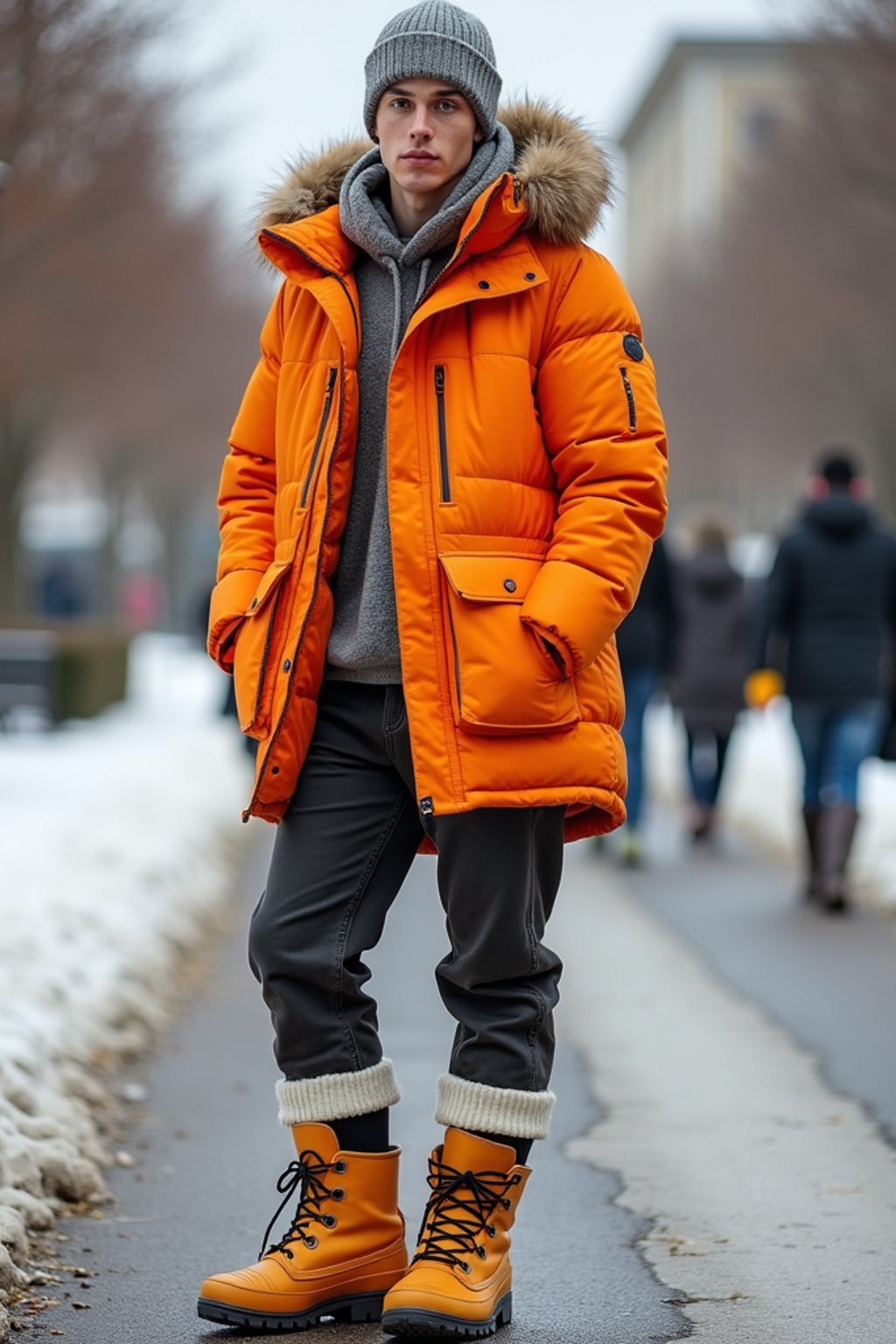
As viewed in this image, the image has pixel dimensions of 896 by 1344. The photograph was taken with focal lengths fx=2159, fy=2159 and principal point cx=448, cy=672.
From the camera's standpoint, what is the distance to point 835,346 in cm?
3666

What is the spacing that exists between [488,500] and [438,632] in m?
0.24

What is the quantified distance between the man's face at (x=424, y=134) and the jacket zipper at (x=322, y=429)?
0.36 metres

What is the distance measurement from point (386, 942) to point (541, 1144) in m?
3.35

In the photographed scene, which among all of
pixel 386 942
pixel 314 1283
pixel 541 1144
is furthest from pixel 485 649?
pixel 386 942

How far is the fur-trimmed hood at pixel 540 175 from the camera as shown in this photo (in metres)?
3.71

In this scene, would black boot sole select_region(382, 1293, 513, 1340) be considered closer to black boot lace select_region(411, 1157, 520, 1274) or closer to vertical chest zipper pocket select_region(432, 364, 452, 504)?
black boot lace select_region(411, 1157, 520, 1274)

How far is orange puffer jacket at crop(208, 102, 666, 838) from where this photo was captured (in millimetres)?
3541

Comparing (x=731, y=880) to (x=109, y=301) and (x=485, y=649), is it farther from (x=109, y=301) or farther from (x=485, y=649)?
(x=109, y=301)

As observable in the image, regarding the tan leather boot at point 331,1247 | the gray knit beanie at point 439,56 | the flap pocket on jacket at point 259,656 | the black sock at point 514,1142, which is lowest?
the tan leather boot at point 331,1247

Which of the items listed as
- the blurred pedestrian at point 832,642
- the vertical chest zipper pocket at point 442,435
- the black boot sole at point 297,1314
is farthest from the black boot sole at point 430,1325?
the blurred pedestrian at point 832,642

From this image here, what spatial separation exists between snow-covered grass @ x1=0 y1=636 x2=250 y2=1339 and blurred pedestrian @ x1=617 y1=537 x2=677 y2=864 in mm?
2127

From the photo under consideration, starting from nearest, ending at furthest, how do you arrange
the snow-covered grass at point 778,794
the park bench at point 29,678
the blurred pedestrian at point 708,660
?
the snow-covered grass at point 778,794 < the blurred pedestrian at point 708,660 < the park bench at point 29,678

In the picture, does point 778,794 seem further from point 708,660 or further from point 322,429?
point 322,429

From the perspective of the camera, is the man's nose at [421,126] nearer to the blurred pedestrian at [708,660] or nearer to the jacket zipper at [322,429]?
the jacket zipper at [322,429]
